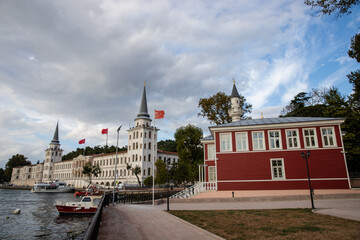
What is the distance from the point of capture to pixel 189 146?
140ft

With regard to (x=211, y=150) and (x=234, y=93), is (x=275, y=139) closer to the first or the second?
(x=211, y=150)

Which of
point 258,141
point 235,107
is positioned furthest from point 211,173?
point 235,107

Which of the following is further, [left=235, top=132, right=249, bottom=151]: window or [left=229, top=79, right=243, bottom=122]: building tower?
[left=229, top=79, right=243, bottom=122]: building tower

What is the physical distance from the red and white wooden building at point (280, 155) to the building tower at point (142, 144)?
153ft

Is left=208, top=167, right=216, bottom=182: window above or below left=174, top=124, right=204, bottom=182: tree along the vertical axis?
below

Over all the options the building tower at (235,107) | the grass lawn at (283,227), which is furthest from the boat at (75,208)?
the building tower at (235,107)

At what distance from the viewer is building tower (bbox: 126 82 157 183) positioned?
69.8m

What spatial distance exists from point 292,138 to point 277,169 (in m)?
3.92

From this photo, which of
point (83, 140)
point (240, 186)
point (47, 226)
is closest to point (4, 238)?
point (47, 226)

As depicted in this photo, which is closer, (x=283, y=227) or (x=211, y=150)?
(x=283, y=227)

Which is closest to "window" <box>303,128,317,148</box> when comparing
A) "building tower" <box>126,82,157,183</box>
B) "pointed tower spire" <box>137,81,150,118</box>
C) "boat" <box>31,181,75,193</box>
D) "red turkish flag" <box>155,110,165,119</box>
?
"red turkish flag" <box>155,110,165,119</box>

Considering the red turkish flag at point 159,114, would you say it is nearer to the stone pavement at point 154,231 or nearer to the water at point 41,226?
the water at point 41,226

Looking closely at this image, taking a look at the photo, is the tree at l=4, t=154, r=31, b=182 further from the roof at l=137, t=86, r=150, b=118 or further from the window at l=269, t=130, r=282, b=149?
the window at l=269, t=130, r=282, b=149

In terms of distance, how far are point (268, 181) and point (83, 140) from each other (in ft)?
213
